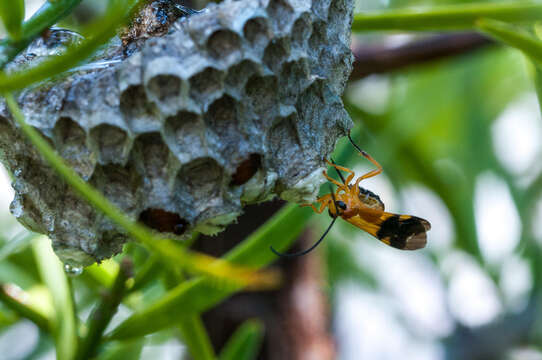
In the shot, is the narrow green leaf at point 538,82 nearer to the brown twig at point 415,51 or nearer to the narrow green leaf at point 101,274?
the brown twig at point 415,51

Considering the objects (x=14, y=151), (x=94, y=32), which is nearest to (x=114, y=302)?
(x=14, y=151)

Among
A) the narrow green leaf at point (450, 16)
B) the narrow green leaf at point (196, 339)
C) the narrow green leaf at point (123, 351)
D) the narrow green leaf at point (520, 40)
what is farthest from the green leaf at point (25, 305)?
the narrow green leaf at point (520, 40)

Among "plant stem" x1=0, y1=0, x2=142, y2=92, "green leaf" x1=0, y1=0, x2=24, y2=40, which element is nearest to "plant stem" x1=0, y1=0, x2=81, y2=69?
"green leaf" x1=0, y1=0, x2=24, y2=40

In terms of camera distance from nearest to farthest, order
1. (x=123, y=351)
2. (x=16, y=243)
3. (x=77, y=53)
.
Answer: (x=77, y=53) → (x=16, y=243) → (x=123, y=351)

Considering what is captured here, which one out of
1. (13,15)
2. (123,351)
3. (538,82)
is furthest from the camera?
(123,351)

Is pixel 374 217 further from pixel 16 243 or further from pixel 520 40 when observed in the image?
pixel 16 243

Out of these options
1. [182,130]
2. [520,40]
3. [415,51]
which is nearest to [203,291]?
[182,130]
